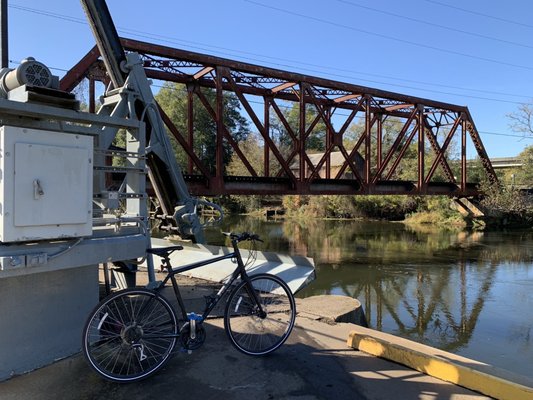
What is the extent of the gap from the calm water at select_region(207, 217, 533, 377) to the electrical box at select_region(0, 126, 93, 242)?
7.49 meters

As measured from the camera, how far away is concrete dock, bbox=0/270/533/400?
12.2 feet

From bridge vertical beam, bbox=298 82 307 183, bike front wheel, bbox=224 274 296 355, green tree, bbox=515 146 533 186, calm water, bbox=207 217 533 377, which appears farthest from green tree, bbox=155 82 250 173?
bike front wheel, bbox=224 274 296 355

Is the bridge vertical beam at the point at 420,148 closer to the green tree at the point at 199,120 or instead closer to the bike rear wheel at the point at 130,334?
the green tree at the point at 199,120

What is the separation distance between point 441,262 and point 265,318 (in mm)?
17314

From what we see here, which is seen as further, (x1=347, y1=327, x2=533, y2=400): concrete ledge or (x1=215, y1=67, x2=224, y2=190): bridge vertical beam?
(x1=215, y1=67, x2=224, y2=190): bridge vertical beam

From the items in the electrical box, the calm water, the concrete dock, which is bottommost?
the calm water

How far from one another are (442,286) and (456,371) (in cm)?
1197

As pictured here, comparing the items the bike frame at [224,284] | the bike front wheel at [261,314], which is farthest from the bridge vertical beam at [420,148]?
the bike frame at [224,284]

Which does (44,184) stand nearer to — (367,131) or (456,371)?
(456,371)

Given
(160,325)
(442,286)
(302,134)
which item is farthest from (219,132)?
(160,325)

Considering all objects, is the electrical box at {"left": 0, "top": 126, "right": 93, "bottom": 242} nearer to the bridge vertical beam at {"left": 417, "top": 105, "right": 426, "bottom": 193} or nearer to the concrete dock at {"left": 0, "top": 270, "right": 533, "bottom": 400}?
the concrete dock at {"left": 0, "top": 270, "right": 533, "bottom": 400}

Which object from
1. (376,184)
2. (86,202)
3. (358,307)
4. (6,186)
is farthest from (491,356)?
(376,184)

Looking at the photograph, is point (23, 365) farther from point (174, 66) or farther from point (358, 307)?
point (174, 66)

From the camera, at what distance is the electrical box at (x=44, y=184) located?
3428mm
